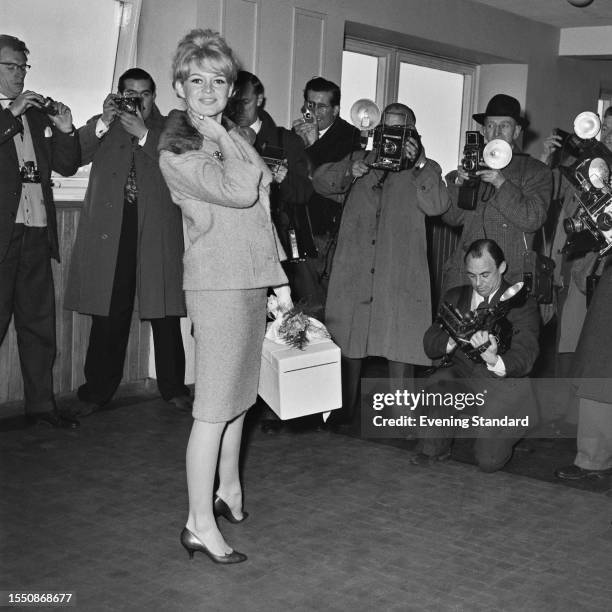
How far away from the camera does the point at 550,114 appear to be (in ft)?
26.5

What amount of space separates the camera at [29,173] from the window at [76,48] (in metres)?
0.57

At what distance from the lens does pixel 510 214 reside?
4211 millimetres

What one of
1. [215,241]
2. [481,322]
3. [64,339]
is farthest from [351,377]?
[215,241]

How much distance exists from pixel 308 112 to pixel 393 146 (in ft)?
2.56

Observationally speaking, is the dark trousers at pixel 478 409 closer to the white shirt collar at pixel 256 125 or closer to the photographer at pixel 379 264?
the photographer at pixel 379 264

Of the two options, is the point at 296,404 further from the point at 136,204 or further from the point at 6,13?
the point at 6,13

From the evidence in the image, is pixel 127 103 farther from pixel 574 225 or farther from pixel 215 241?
pixel 574 225

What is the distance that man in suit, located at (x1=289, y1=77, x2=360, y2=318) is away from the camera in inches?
182

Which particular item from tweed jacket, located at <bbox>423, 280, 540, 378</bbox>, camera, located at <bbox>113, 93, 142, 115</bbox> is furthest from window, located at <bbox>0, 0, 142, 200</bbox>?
tweed jacket, located at <bbox>423, 280, 540, 378</bbox>

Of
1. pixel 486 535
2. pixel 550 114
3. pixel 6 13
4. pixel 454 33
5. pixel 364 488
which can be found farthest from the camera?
pixel 550 114

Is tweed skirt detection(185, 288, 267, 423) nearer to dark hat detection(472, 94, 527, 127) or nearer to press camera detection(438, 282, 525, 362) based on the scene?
press camera detection(438, 282, 525, 362)

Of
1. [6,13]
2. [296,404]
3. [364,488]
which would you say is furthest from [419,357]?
[6,13]

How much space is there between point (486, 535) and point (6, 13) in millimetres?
3120

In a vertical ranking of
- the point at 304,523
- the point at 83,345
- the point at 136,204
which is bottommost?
the point at 304,523
